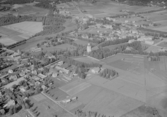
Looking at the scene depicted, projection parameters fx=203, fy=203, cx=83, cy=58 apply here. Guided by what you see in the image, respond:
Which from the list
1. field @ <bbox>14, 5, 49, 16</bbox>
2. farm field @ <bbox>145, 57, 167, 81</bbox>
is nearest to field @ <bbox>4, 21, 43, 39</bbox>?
field @ <bbox>14, 5, 49, 16</bbox>

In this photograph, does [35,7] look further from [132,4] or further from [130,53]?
[130,53]

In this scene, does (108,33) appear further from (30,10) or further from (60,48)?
(30,10)

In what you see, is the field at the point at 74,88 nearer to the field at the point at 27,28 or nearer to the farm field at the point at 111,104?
the farm field at the point at 111,104

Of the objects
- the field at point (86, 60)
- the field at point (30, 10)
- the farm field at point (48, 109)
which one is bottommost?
the farm field at point (48, 109)

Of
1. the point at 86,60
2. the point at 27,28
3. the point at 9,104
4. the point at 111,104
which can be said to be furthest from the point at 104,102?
the point at 27,28

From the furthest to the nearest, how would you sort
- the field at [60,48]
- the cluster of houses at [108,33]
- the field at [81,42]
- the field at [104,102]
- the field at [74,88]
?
the cluster of houses at [108,33] → the field at [81,42] → the field at [60,48] → the field at [74,88] → the field at [104,102]

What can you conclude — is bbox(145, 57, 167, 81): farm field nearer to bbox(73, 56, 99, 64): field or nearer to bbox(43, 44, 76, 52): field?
bbox(73, 56, 99, 64): field

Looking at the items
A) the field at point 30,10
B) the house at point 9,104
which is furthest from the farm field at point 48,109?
the field at point 30,10

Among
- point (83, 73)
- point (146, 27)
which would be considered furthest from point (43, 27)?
point (83, 73)
